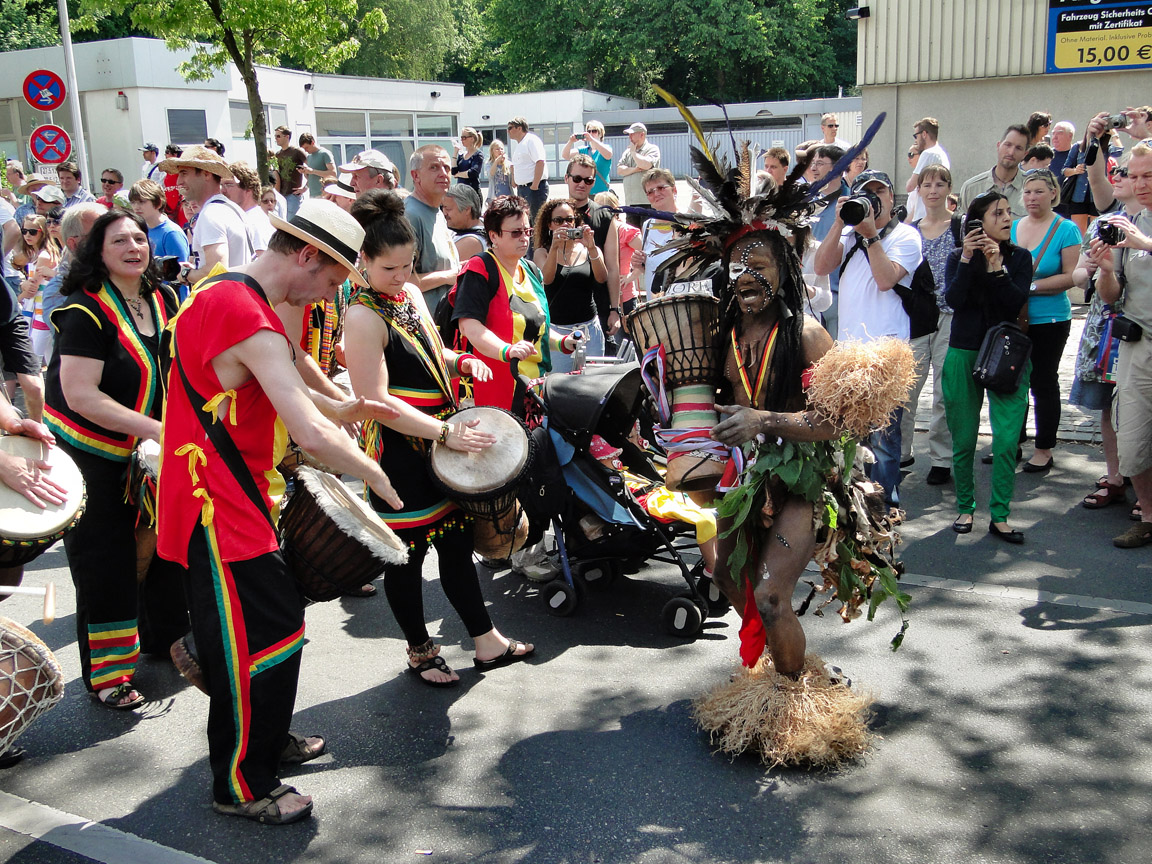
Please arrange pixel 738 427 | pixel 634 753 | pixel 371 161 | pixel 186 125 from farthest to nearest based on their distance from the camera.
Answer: pixel 186 125
pixel 371 161
pixel 634 753
pixel 738 427

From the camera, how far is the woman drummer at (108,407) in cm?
414

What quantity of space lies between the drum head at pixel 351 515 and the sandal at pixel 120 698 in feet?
5.05

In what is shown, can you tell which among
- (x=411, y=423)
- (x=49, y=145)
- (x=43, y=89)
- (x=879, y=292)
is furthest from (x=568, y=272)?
(x=43, y=89)

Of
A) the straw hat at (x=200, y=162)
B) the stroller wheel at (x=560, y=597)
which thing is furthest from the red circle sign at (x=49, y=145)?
the stroller wheel at (x=560, y=597)

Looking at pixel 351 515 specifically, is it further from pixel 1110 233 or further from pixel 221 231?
pixel 1110 233

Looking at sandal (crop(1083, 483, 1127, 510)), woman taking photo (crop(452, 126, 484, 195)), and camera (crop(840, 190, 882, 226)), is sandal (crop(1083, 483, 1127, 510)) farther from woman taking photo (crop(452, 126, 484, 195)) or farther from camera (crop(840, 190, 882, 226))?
woman taking photo (crop(452, 126, 484, 195))

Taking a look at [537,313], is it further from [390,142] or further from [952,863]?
[390,142]

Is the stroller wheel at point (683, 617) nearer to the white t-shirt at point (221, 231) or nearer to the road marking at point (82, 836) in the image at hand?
the road marking at point (82, 836)

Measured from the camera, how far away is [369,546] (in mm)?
3512

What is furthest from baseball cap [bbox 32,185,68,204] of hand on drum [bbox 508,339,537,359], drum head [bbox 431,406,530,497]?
drum head [bbox 431,406,530,497]

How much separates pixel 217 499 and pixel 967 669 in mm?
3383

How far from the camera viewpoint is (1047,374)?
7.07 meters

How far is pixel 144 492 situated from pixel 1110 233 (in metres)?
5.37

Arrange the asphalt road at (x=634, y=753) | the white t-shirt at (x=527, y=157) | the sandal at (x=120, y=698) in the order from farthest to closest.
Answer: the white t-shirt at (x=527, y=157)
the sandal at (x=120, y=698)
the asphalt road at (x=634, y=753)
